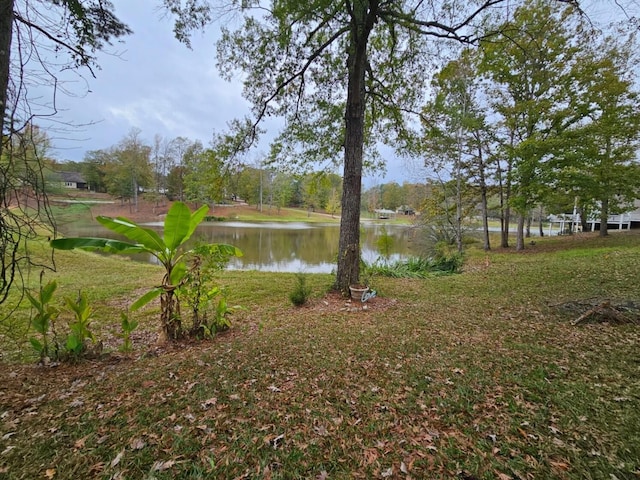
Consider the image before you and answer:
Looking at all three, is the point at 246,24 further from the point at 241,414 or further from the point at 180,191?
the point at 180,191

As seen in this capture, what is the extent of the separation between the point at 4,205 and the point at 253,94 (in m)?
5.28

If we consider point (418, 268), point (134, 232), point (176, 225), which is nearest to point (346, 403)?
point (176, 225)

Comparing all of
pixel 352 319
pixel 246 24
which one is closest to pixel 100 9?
pixel 246 24

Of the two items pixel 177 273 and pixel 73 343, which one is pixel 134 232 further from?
pixel 73 343

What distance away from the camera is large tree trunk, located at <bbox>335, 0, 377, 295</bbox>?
4.82 metres

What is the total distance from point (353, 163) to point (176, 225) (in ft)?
11.0

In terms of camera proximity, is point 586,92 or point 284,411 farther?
point 586,92

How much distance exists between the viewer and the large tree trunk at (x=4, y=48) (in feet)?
5.52

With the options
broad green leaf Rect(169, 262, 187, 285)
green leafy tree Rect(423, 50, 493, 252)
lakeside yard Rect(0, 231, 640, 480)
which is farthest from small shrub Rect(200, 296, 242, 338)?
green leafy tree Rect(423, 50, 493, 252)

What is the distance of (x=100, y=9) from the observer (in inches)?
113

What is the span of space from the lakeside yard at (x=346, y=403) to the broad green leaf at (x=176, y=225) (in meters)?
1.25

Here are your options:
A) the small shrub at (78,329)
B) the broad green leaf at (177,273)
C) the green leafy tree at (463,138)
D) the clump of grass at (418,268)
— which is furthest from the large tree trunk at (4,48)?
the green leafy tree at (463,138)

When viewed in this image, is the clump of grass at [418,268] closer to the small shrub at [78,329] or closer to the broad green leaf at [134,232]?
the broad green leaf at [134,232]

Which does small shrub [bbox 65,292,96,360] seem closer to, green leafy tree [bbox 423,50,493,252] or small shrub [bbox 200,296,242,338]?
small shrub [bbox 200,296,242,338]
